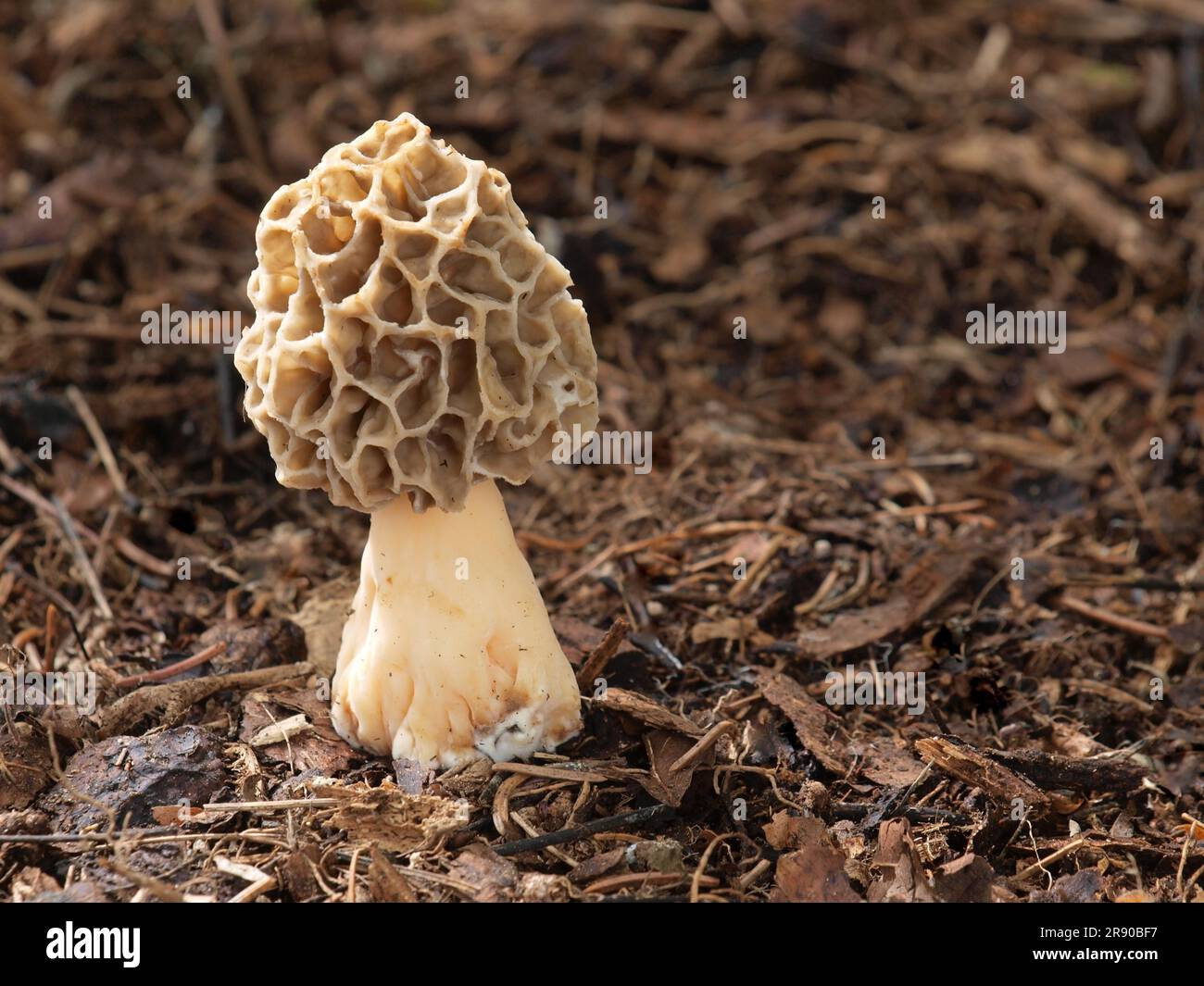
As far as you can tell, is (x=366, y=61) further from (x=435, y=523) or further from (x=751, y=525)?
(x=435, y=523)

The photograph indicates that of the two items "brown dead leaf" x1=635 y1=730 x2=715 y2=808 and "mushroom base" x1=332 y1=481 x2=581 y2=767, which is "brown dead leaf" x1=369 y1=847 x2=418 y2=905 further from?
"brown dead leaf" x1=635 y1=730 x2=715 y2=808

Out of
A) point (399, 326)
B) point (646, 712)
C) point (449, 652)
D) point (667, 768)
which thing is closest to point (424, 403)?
point (399, 326)

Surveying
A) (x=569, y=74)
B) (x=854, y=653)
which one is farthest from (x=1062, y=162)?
(x=854, y=653)

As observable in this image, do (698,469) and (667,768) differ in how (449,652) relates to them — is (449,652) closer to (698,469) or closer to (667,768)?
(667,768)

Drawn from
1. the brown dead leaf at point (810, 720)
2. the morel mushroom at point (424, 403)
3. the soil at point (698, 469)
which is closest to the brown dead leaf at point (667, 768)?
the soil at point (698, 469)

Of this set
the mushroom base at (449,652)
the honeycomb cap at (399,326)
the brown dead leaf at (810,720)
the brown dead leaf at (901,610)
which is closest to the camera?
the honeycomb cap at (399,326)

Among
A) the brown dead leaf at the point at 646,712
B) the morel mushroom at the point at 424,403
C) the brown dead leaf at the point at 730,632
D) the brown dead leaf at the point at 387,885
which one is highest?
the morel mushroom at the point at 424,403

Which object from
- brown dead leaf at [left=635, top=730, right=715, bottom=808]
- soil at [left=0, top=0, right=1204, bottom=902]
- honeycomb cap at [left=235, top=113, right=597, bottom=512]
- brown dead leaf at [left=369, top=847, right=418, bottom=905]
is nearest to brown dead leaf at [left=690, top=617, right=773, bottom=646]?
soil at [left=0, top=0, right=1204, bottom=902]

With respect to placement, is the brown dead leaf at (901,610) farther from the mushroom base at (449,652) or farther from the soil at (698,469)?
the mushroom base at (449,652)
